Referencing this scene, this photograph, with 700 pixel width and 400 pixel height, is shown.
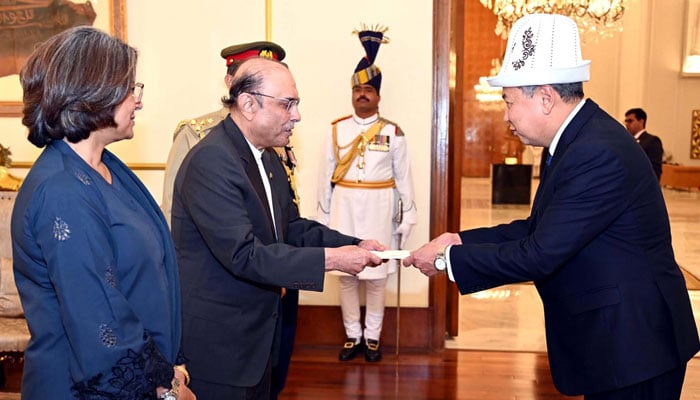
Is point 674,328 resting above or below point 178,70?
below

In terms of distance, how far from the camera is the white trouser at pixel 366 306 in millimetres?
5152

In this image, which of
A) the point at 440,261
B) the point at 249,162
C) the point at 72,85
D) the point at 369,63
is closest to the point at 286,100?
the point at 249,162

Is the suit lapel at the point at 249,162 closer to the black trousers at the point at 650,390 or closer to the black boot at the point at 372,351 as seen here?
the black trousers at the point at 650,390

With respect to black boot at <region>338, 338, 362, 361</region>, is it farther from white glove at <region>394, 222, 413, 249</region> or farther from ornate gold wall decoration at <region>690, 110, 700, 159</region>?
ornate gold wall decoration at <region>690, 110, 700, 159</region>

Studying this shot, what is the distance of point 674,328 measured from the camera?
2262mm

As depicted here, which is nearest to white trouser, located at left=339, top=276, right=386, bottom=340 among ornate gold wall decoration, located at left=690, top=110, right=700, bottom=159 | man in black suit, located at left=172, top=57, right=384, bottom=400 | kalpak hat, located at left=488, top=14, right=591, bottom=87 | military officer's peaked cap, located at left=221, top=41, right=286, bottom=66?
military officer's peaked cap, located at left=221, top=41, right=286, bottom=66

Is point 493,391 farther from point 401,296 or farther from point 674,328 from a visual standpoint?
point 674,328

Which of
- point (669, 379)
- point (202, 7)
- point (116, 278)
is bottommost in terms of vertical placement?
point (669, 379)

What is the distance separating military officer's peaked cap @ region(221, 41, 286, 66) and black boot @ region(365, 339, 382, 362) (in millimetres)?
2125

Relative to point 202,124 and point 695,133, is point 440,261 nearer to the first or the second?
point 202,124

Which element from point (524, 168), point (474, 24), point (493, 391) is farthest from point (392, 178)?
point (474, 24)

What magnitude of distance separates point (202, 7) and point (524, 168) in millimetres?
9819

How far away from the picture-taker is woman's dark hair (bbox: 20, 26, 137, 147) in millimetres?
1718

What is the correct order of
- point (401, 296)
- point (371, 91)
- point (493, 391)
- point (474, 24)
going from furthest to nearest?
1. point (474, 24)
2. point (401, 296)
3. point (371, 91)
4. point (493, 391)
